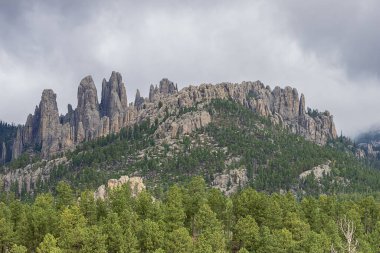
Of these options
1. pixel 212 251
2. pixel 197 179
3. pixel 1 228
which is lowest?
pixel 212 251

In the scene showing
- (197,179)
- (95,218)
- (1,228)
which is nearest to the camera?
(1,228)

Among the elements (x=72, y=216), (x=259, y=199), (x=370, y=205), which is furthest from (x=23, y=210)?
(x=370, y=205)

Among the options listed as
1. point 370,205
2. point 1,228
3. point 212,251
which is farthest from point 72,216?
point 370,205

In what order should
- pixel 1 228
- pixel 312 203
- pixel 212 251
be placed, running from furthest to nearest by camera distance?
pixel 312 203 → pixel 1 228 → pixel 212 251

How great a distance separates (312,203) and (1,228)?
238 ft

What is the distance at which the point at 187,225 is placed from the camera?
11688cm

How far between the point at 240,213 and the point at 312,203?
18.5m

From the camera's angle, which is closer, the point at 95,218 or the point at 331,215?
the point at 95,218

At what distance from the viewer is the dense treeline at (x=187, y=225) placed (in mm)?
89875

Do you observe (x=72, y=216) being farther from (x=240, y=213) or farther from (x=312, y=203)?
(x=312, y=203)

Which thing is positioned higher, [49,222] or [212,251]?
[49,222]

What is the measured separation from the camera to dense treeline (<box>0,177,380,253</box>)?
295 feet

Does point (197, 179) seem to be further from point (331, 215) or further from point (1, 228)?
point (1, 228)

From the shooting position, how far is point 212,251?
88.8 m
